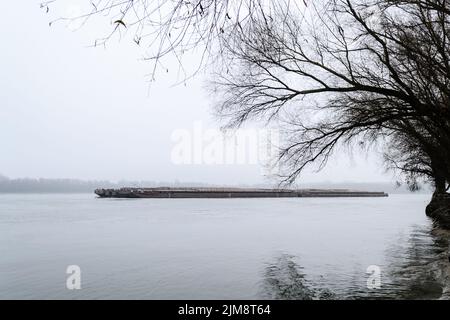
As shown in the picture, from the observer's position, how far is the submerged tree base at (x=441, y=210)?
33072mm

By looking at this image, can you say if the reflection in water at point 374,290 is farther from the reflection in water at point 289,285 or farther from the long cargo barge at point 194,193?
the long cargo barge at point 194,193

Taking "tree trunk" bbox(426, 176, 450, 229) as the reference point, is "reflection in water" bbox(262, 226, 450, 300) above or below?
below

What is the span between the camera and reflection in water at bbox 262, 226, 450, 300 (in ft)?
42.8

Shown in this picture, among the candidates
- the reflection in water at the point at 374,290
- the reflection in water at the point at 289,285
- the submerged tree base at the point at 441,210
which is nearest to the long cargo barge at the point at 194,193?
the submerged tree base at the point at 441,210

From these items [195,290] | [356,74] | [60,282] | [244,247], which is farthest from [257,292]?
[244,247]

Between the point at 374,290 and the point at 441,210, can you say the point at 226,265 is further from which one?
the point at 441,210

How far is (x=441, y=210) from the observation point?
124 ft

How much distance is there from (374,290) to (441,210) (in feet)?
90.3

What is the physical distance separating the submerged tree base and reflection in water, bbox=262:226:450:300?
1379 cm

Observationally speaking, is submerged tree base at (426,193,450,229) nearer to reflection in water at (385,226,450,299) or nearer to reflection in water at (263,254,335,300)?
reflection in water at (385,226,450,299)

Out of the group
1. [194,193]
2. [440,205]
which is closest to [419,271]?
[440,205]

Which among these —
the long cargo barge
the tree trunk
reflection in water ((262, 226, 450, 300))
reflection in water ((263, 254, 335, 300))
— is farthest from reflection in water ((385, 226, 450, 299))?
the long cargo barge

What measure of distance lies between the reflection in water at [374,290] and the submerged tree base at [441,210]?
13.8 meters
